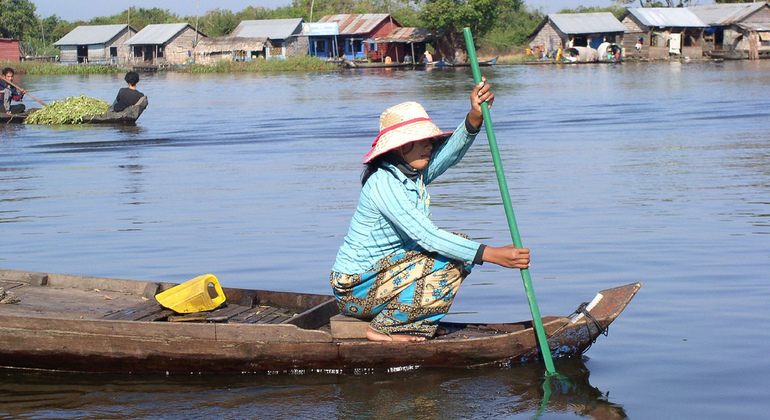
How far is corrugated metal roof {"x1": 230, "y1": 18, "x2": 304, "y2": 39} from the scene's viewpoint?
55031mm

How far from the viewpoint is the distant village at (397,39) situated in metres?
49.8

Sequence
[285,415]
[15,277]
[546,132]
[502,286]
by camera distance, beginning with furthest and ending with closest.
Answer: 1. [546,132]
2. [502,286]
3. [15,277]
4. [285,415]

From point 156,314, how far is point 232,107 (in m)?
18.9

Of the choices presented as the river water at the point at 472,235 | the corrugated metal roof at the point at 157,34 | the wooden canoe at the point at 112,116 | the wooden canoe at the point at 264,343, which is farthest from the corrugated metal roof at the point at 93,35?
the wooden canoe at the point at 264,343

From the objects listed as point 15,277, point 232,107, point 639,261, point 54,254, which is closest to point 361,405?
point 15,277

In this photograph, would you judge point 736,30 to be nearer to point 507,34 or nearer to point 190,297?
point 507,34

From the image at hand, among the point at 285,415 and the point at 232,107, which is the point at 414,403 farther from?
the point at 232,107

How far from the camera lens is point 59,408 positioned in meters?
4.22

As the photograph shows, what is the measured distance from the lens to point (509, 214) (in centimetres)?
411

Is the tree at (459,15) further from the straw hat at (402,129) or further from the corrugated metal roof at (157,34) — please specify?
the straw hat at (402,129)

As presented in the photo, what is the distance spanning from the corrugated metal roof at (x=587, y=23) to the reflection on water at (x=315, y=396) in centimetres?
4739

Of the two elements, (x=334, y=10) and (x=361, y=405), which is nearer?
(x=361, y=405)

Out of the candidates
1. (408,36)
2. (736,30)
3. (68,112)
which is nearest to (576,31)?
(736,30)

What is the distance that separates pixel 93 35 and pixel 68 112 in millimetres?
45131
